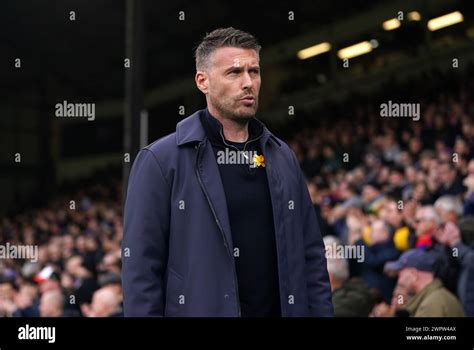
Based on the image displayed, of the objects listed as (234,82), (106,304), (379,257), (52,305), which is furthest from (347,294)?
(52,305)

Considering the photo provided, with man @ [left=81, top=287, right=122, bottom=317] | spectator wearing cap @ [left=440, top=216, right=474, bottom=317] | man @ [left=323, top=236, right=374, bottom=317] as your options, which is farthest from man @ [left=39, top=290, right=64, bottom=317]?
spectator wearing cap @ [left=440, top=216, right=474, bottom=317]

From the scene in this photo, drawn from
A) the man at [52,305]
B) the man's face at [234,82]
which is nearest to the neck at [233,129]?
A: the man's face at [234,82]

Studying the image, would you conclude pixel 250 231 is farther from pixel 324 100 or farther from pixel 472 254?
pixel 324 100

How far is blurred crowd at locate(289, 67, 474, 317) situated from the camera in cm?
500

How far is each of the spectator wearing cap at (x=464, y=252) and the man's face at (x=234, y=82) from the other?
261 centimetres

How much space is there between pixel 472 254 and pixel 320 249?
2.66 m

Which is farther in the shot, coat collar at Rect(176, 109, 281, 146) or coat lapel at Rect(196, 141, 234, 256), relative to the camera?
coat collar at Rect(176, 109, 281, 146)

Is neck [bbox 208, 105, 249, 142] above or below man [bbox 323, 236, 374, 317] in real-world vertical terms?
above

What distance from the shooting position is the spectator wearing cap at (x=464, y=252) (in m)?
5.01

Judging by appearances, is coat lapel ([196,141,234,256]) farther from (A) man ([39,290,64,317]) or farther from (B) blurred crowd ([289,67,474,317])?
(A) man ([39,290,64,317])

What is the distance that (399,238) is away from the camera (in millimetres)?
6145

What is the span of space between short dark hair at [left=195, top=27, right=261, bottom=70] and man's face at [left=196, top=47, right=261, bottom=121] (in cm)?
1

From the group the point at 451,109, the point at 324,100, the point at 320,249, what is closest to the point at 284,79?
the point at 324,100

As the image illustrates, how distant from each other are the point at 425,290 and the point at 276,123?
447 centimetres
